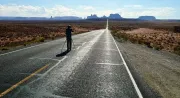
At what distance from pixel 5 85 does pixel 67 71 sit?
3.35 m

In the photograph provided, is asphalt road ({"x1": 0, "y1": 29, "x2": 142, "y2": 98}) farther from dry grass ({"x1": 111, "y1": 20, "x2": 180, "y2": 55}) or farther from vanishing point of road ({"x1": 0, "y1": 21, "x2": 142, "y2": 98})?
dry grass ({"x1": 111, "y1": 20, "x2": 180, "y2": 55})

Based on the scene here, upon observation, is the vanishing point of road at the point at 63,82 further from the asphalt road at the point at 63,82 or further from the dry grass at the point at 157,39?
the dry grass at the point at 157,39

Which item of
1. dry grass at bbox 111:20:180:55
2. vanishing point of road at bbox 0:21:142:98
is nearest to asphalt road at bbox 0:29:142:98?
vanishing point of road at bbox 0:21:142:98

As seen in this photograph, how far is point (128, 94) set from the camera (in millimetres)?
7793

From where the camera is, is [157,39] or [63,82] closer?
[63,82]

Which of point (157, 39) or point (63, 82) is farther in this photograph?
point (157, 39)

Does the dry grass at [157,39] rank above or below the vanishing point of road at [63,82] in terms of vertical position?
below

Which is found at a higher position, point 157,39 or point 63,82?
point 63,82

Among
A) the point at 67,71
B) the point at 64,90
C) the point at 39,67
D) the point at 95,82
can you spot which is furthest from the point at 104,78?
the point at 39,67

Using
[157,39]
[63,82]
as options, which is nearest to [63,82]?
[63,82]

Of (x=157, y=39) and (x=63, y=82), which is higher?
(x=63, y=82)

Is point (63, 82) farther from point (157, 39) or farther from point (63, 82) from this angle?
point (157, 39)

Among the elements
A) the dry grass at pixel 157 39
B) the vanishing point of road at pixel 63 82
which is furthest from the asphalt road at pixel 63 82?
the dry grass at pixel 157 39

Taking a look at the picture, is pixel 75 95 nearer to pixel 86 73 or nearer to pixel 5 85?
pixel 5 85
